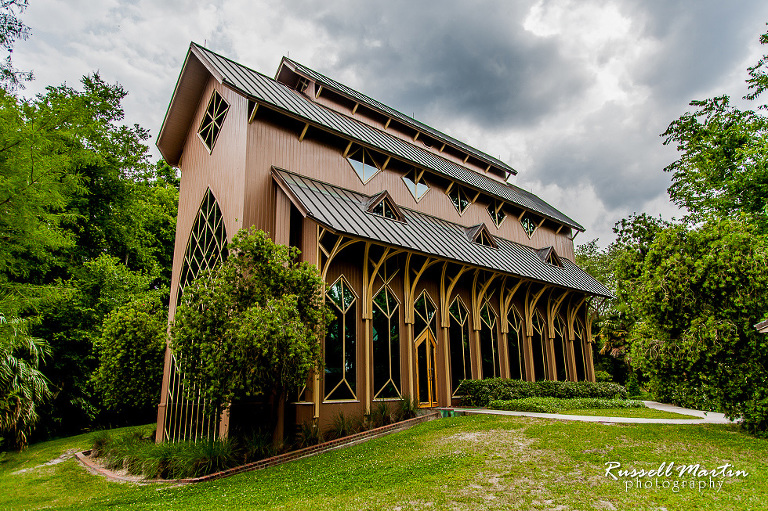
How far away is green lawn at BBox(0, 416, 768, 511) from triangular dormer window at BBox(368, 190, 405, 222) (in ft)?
24.5

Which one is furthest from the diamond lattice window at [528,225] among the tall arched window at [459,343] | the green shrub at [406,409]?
the green shrub at [406,409]

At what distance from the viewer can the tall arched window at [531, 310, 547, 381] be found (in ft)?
67.2

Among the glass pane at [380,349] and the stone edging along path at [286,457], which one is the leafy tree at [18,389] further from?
the glass pane at [380,349]

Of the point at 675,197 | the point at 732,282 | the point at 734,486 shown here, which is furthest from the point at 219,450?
the point at 675,197

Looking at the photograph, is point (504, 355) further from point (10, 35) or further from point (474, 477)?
point (10, 35)

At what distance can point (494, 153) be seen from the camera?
3322 cm

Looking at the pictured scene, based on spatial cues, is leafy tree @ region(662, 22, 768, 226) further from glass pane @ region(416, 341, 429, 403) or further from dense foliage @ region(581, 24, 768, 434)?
glass pane @ region(416, 341, 429, 403)

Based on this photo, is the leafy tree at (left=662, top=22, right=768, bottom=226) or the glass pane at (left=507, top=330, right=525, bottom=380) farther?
the glass pane at (left=507, top=330, right=525, bottom=380)

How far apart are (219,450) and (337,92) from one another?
54.2 ft

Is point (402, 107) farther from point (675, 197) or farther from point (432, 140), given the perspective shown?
point (675, 197)

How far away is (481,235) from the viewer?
20297 millimetres

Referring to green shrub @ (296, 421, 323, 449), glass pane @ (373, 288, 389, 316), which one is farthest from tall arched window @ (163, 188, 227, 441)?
glass pane @ (373, 288, 389, 316)

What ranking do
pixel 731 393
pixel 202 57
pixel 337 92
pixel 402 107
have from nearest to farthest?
pixel 731 393 → pixel 202 57 → pixel 337 92 → pixel 402 107

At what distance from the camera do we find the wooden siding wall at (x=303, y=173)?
14.1m
